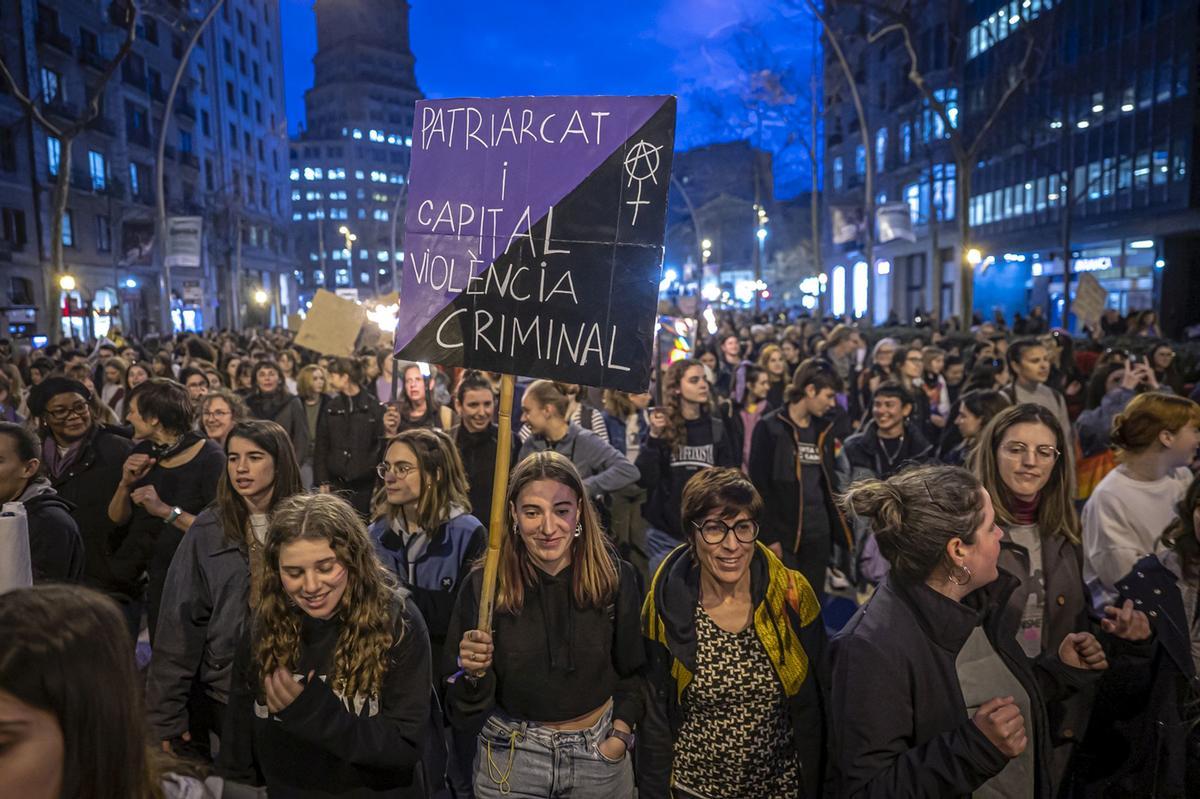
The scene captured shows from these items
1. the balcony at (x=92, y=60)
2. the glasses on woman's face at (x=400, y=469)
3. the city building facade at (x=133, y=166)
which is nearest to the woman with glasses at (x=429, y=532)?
the glasses on woman's face at (x=400, y=469)

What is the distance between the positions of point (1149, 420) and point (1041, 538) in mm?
1141

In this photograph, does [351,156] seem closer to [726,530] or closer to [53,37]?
[53,37]

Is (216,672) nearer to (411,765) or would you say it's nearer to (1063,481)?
(411,765)

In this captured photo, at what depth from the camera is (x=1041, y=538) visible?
139 inches

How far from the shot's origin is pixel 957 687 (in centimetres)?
243

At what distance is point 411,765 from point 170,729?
118cm

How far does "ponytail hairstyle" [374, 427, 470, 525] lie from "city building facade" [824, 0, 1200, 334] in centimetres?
1774

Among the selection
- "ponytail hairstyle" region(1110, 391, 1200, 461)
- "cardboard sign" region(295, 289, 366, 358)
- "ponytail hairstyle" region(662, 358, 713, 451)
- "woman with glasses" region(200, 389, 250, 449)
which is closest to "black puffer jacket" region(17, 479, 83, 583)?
"woman with glasses" region(200, 389, 250, 449)

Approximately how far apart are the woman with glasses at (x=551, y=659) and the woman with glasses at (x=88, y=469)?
264 centimetres

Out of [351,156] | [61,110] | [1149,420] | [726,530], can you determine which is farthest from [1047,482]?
[351,156]

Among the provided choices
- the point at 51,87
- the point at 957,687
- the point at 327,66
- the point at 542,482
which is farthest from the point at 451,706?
the point at 327,66

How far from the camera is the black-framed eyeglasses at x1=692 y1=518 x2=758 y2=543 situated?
10.3 feet

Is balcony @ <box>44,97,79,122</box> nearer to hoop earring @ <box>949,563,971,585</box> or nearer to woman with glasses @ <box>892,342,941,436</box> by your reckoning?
woman with glasses @ <box>892,342,941,436</box>

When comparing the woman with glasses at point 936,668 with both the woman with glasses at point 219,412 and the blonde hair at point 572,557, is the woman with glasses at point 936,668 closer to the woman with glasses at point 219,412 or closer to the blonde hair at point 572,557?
Result: the blonde hair at point 572,557
